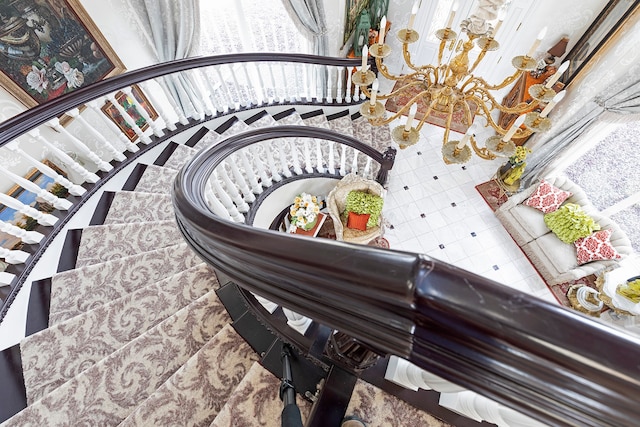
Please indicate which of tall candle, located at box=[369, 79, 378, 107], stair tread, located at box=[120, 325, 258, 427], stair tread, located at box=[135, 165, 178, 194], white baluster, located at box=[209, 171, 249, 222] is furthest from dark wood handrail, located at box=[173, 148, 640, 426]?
stair tread, located at box=[135, 165, 178, 194]

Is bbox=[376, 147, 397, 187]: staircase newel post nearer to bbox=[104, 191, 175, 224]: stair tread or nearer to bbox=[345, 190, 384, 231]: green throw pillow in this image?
bbox=[345, 190, 384, 231]: green throw pillow

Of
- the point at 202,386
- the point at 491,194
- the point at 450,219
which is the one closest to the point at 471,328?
the point at 202,386

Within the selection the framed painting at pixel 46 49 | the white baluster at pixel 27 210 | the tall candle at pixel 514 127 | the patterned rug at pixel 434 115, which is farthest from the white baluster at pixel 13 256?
the patterned rug at pixel 434 115

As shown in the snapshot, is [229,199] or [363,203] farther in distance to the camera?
[363,203]

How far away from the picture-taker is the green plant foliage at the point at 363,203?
3.45 metres

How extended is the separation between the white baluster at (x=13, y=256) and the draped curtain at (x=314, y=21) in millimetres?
3472

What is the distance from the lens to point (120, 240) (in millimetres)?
2277

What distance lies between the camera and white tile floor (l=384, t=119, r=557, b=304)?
165 inches

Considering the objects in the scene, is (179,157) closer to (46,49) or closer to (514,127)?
(46,49)

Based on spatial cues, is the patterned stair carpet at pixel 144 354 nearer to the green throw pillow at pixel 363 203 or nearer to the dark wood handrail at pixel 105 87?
the dark wood handrail at pixel 105 87

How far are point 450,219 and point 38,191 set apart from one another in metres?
4.37

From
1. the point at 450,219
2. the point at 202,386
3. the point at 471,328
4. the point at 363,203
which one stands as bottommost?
the point at 450,219

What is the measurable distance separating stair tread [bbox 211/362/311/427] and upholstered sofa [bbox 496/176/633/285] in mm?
3843

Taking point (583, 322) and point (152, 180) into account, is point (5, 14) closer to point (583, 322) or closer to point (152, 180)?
point (152, 180)
